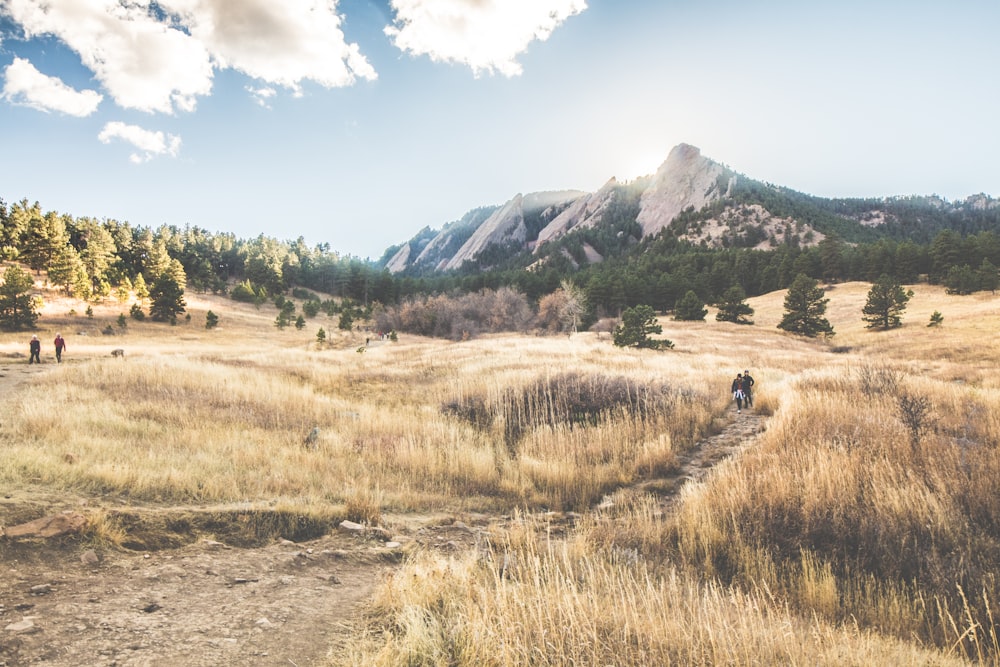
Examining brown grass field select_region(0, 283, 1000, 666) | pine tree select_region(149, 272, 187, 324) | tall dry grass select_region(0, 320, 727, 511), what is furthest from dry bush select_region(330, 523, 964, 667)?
pine tree select_region(149, 272, 187, 324)

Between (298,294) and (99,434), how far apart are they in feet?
325

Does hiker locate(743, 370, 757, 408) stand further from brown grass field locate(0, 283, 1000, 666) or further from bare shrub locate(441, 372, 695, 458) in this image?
bare shrub locate(441, 372, 695, 458)

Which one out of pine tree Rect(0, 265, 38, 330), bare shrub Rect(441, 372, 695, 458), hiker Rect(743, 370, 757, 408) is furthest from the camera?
pine tree Rect(0, 265, 38, 330)

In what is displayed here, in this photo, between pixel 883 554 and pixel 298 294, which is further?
pixel 298 294

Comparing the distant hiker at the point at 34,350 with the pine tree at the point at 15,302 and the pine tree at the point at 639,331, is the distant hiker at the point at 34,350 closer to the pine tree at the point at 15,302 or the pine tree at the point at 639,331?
the pine tree at the point at 15,302

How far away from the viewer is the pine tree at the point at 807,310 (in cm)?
4588

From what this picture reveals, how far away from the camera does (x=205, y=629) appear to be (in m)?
3.20

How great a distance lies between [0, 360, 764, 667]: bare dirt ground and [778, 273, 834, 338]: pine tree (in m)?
52.2

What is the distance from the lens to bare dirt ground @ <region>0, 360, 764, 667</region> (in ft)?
9.56

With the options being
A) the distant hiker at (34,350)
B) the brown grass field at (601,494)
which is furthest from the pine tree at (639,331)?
the distant hiker at (34,350)

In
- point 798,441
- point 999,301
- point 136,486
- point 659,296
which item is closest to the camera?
point 136,486

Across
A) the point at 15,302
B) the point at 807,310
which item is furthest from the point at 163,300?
the point at 807,310

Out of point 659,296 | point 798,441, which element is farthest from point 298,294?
point 798,441

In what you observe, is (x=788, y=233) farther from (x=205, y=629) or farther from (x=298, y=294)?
(x=205, y=629)
